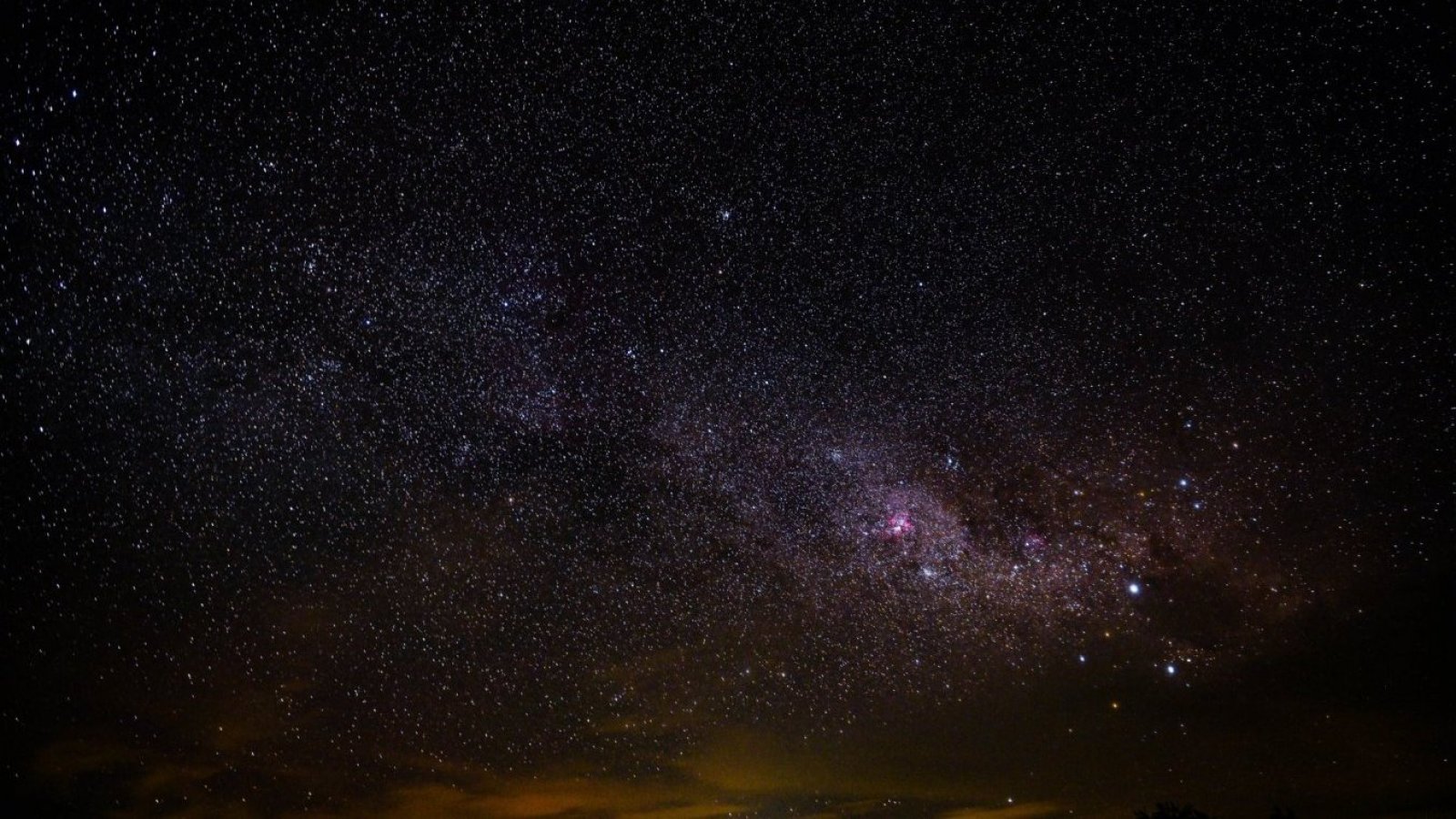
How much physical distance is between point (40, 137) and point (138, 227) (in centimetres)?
47

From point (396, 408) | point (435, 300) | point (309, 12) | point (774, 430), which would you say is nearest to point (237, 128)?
point (309, 12)

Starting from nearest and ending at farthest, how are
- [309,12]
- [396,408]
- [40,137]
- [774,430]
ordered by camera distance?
[309,12]
[40,137]
[396,408]
[774,430]

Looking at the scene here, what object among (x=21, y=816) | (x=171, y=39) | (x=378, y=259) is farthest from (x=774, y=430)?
(x=21, y=816)

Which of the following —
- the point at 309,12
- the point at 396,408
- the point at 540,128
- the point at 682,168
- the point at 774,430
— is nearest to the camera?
the point at 309,12

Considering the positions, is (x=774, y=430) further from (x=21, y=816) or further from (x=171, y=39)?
(x=21, y=816)

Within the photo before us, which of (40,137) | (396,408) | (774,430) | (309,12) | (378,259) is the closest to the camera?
(309,12)

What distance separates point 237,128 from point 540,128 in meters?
1.34

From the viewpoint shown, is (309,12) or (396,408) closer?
(309,12)

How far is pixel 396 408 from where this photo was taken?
417 cm

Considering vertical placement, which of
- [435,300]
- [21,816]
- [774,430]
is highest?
[435,300]

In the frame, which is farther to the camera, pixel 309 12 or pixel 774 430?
pixel 774 430

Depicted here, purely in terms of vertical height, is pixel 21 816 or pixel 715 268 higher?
pixel 715 268

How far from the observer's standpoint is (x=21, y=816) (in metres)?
18.1

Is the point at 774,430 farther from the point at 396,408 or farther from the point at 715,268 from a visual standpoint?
the point at 396,408
